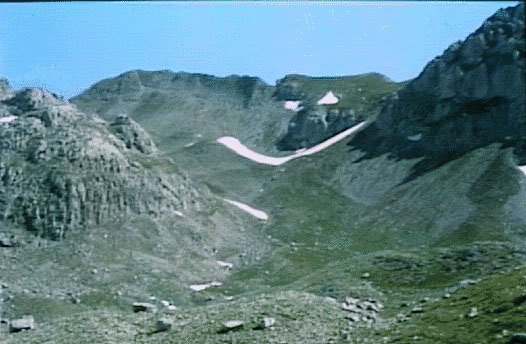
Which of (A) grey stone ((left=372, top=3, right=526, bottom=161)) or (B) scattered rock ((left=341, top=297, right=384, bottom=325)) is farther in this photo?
(A) grey stone ((left=372, top=3, right=526, bottom=161))

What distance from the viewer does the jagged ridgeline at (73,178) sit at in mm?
112500

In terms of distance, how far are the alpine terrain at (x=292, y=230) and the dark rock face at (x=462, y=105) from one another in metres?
0.51

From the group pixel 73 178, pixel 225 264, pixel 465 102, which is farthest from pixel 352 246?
pixel 465 102

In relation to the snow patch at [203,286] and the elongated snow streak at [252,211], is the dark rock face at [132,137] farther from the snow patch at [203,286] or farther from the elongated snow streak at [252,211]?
the snow patch at [203,286]

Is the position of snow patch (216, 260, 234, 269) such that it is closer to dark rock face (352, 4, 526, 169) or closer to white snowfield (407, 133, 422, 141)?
dark rock face (352, 4, 526, 169)

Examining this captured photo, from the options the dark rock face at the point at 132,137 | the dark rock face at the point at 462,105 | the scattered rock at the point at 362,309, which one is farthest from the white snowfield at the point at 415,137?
the scattered rock at the point at 362,309

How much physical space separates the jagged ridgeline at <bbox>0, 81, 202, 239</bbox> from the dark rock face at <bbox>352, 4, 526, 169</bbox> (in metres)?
69.5

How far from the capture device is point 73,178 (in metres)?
118

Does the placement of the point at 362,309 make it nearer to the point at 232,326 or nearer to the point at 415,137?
the point at 232,326

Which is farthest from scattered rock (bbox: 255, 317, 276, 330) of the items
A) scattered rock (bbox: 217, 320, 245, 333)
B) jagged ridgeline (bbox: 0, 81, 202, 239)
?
jagged ridgeline (bbox: 0, 81, 202, 239)

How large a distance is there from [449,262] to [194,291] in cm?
5674

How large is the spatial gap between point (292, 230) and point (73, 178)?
49702mm

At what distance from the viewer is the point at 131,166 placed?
131 metres

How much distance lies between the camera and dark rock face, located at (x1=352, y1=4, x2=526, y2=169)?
158 meters
